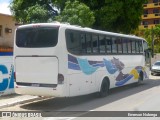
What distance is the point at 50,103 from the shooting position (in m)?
13.8

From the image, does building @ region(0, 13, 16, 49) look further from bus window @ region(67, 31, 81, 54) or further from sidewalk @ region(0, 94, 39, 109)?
bus window @ region(67, 31, 81, 54)

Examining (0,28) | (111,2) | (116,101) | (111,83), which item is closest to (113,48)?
(111,83)

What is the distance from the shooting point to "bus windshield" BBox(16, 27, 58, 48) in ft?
40.9

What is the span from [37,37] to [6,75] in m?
3.39

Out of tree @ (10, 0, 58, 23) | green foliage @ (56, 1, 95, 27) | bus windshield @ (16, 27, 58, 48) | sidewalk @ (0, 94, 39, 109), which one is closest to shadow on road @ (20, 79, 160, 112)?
sidewalk @ (0, 94, 39, 109)

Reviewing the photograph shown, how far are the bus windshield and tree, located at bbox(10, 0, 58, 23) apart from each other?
8.78m

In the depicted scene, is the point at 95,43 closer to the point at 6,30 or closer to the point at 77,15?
the point at 77,15

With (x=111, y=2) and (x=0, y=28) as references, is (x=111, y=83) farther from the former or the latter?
(x=0, y=28)

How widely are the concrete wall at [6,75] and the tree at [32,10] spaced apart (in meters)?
6.84

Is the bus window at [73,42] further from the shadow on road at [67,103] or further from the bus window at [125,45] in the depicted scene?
the bus window at [125,45]

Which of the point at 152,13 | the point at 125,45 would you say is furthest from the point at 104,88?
the point at 152,13

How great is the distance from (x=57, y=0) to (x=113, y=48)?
6.89 m

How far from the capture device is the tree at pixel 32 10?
21875mm

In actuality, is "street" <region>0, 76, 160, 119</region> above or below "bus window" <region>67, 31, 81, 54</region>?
below
